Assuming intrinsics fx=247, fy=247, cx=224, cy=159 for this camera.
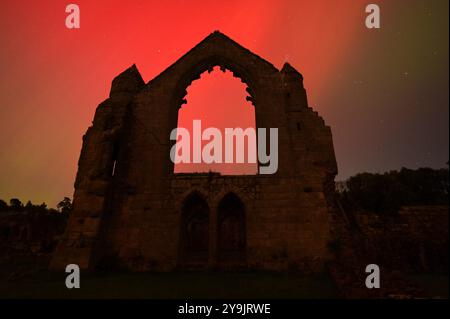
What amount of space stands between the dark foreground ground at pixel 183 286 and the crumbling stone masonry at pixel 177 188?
0.78 m

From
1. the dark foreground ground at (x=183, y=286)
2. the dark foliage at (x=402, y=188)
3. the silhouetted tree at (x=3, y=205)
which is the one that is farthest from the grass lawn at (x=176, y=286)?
the silhouetted tree at (x=3, y=205)

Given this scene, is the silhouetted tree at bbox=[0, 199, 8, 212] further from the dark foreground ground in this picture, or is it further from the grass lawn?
the grass lawn

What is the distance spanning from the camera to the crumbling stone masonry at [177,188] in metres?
8.52

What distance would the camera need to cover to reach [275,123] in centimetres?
1012

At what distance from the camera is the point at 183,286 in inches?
248

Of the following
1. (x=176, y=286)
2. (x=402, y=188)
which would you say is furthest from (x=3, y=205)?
(x=402, y=188)

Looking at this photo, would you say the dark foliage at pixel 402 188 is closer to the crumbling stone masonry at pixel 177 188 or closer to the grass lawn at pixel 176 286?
the crumbling stone masonry at pixel 177 188

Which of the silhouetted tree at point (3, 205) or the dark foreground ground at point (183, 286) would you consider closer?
the dark foreground ground at point (183, 286)

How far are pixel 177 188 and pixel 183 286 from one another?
402 centimetres

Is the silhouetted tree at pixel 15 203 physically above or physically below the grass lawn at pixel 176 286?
A: above

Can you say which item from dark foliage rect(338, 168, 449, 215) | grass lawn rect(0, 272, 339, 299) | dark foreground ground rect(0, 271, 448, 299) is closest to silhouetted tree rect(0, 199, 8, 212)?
dark foreground ground rect(0, 271, 448, 299)
